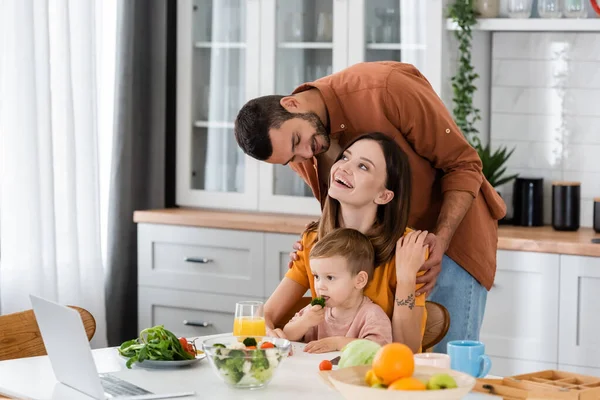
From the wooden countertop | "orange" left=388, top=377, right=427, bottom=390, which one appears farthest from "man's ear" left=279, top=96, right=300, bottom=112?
the wooden countertop

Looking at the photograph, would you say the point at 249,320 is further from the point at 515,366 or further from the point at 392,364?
the point at 515,366

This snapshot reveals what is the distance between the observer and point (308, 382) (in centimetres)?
180

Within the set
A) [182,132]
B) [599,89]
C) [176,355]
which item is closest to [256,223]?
[182,132]

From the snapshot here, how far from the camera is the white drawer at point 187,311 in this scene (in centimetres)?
388

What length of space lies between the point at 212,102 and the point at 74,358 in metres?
2.54

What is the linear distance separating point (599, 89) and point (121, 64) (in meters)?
1.86

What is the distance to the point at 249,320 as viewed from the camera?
79.8 inches

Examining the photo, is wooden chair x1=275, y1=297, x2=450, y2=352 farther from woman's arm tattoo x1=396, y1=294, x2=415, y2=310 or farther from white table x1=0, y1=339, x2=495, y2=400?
white table x1=0, y1=339, x2=495, y2=400

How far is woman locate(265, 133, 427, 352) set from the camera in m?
2.22

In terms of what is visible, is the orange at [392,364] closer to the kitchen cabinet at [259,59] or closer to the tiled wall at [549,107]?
the kitchen cabinet at [259,59]

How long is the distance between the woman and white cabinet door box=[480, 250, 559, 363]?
1116 millimetres

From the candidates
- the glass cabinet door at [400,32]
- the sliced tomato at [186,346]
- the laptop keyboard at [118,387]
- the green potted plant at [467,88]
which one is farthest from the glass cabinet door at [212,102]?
the laptop keyboard at [118,387]

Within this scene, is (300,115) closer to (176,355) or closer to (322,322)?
(322,322)

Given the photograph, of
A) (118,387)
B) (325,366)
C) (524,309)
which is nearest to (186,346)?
(118,387)
